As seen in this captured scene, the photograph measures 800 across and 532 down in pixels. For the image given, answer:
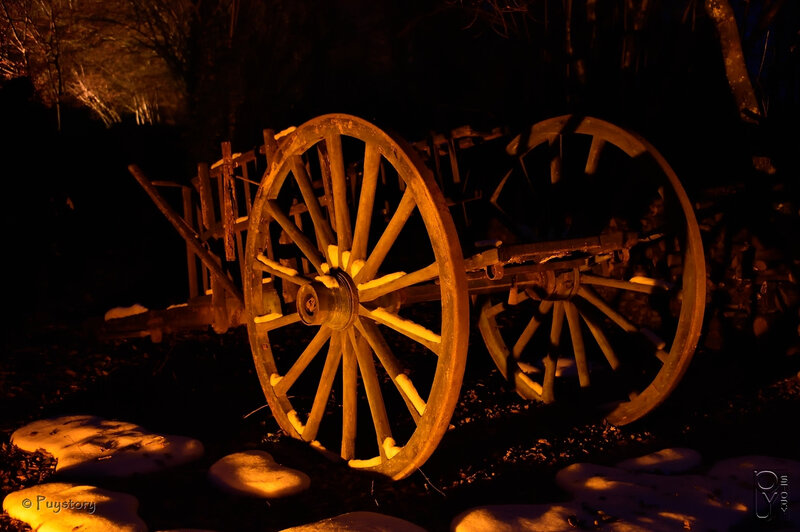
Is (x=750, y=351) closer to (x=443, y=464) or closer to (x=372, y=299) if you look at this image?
(x=443, y=464)

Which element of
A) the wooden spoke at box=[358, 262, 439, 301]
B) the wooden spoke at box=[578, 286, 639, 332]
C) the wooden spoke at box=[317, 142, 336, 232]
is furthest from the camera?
the wooden spoke at box=[578, 286, 639, 332]

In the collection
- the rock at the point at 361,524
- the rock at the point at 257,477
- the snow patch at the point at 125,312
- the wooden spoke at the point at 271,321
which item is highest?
the snow patch at the point at 125,312

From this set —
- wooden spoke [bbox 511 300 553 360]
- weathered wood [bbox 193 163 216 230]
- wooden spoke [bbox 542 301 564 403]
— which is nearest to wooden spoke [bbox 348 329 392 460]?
Answer: wooden spoke [bbox 542 301 564 403]

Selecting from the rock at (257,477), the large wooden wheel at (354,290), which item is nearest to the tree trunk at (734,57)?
the large wooden wheel at (354,290)

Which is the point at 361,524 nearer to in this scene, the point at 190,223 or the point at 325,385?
the point at 325,385

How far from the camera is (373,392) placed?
3537 mm

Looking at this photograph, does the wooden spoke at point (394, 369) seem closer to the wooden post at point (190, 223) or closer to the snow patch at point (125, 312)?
the wooden post at point (190, 223)

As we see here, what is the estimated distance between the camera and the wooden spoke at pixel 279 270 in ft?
12.6

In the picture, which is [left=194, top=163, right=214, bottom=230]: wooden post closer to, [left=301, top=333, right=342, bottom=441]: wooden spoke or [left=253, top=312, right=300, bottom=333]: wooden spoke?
[left=253, top=312, right=300, bottom=333]: wooden spoke

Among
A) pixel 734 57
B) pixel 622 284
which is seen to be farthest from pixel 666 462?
pixel 734 57

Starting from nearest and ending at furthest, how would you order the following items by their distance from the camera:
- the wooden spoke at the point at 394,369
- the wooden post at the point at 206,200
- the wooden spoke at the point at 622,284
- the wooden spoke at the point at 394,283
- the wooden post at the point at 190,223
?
the wooden spoke at the point at 394,283, the wooden spoke at the point at 394,369, the wooden spoke at the point at 622,284, the wooden post at the point at 206,200, the wooden post at the point at 190,223

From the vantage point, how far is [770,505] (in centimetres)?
315

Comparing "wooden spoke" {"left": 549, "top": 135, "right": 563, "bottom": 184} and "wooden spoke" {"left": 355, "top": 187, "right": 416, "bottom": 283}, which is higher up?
"wooden spoke" {"left": 549, "top": 135, "right": 563, "bottom": 184}

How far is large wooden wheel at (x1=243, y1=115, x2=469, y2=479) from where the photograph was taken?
299 centimetres
